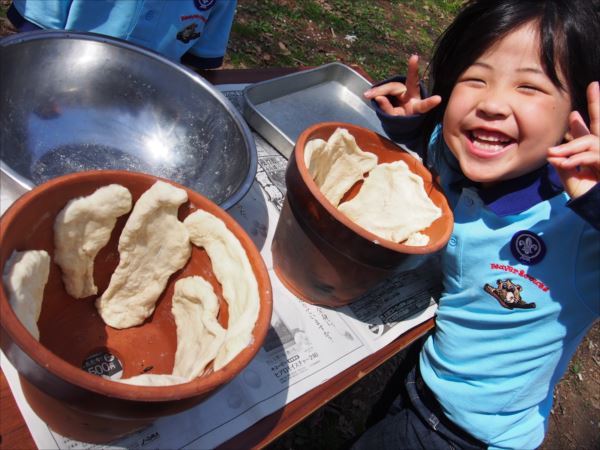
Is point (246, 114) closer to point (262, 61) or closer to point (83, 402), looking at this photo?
point (83, 402)

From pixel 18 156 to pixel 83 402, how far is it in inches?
21.9

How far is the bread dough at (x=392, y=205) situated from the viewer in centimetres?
92

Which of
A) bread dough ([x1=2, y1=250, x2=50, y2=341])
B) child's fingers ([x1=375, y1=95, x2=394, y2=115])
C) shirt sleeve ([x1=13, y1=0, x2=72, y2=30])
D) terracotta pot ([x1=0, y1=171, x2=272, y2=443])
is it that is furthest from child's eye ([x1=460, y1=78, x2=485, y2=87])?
shirt sleeve ([x1=13, y1=0, x2=72, y2=30])

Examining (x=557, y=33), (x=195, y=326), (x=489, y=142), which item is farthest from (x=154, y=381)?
(x=557, y=33)

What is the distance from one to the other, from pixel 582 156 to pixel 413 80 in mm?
487

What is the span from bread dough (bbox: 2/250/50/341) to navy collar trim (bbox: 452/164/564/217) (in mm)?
808

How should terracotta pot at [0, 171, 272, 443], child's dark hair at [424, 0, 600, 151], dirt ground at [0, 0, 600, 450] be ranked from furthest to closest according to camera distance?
dirt ground at [0, 0, 600, 450], child's dark hair at [424, 0, 600, 151], terracotta pot at [0, 171, 272, 443]

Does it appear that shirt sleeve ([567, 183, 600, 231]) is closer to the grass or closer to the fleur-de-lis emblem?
the fleur-de-lis emblem

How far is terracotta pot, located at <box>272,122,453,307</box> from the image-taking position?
74cm

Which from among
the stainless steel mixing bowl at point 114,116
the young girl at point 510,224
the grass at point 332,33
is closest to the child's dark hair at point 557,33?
the young girl at point 510,224

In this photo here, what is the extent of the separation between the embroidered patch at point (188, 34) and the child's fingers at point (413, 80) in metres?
0.62

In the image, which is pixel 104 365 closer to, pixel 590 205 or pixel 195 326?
pixel 195 326

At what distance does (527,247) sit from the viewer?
88 centimetres

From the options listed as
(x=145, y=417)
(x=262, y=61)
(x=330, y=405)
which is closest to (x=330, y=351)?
(x=145, y=417)
